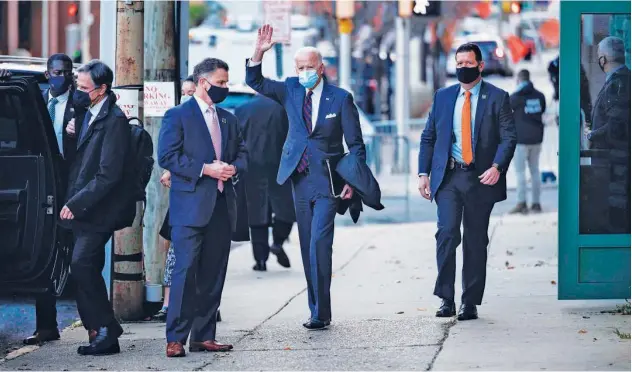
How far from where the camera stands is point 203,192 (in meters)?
8.66

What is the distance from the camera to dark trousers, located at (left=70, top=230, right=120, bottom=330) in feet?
29.2

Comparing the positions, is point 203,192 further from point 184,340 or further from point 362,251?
point 362,251

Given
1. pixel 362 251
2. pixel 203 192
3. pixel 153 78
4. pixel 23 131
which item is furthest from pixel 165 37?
pixel 362 251

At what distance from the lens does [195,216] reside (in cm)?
862

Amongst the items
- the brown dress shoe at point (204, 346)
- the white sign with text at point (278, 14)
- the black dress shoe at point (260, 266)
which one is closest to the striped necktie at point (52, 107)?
the brown dress shoe at point (204, 346)

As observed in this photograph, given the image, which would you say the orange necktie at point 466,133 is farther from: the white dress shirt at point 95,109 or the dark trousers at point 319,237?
the white dress shirt at point 95,109

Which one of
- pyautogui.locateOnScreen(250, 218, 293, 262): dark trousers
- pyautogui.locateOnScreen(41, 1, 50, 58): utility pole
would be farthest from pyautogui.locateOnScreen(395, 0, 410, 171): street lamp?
pyautogui.locateOnScreen(41, 1, 50, 58): utility pole

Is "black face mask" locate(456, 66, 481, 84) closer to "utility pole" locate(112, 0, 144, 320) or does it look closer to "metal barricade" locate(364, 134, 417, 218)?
"utility pole" locate(112, 0, 144, 320)

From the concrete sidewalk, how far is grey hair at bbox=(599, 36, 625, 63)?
179 centimetres

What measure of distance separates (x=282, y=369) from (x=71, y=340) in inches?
85.2

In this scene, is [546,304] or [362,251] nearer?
[546,304]

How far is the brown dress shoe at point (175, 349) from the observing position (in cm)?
870

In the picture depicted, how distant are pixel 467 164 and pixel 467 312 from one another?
39.9 inches

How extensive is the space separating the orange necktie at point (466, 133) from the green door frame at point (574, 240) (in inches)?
27.0
